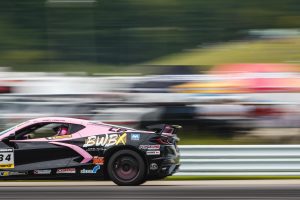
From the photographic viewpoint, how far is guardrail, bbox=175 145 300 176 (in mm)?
12180

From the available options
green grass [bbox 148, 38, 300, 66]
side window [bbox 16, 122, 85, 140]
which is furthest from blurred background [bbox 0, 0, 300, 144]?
side window [bbox 16, 122, 85, 140]

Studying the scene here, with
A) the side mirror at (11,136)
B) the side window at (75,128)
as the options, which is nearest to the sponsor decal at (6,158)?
the side mirror at (11,136)

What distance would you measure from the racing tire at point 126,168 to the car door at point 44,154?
0.55m

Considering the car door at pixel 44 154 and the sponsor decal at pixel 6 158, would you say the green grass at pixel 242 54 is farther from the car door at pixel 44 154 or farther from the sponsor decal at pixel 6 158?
the sponsor decal at pixel 6 158

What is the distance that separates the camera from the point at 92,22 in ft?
54.2

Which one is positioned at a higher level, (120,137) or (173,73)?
(173,73)

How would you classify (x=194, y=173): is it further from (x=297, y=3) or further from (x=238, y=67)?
(x=297, y=3)

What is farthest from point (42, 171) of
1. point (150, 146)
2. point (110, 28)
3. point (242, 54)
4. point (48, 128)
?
point (242, 54)

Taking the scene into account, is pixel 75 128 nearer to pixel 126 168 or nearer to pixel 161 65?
pixel 126 168

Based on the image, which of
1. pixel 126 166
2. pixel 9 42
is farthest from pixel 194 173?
pixel 9 42

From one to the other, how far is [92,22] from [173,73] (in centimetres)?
239

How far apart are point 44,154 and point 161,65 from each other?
627 centimetres

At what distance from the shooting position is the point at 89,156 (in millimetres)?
10281

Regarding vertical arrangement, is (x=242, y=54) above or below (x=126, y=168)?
above
